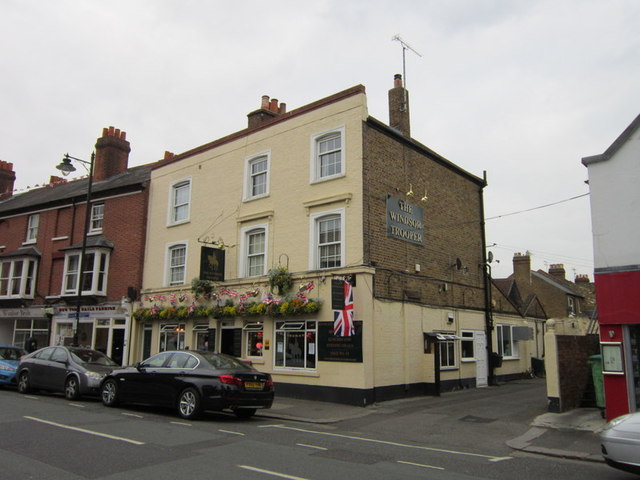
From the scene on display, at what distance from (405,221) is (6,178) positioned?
31.7m

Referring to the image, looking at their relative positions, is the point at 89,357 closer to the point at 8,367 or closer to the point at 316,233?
the point at 8,367

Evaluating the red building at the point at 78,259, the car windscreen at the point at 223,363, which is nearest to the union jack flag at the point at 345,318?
the car windscreen at the point at 223,363

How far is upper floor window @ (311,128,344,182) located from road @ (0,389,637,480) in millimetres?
8092

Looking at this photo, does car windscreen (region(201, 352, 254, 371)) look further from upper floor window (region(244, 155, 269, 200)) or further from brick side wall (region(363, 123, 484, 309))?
upper floor window (region(244, 155, 269, 200))

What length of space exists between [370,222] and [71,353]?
383 inches

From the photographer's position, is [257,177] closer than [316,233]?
No

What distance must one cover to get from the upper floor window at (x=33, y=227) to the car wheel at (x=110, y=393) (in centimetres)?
1735

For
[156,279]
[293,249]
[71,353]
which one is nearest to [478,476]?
[293,249]

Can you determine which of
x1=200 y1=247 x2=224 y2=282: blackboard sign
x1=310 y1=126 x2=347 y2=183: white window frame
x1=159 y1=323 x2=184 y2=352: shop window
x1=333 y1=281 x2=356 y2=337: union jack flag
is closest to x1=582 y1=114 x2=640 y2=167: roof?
x1=333 y1=281 x2=356 y2=337: union jack flag

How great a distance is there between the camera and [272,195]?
1911cm

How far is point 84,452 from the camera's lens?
26.9 ft

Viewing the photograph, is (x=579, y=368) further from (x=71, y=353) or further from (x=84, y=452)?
(x=71, y=353)

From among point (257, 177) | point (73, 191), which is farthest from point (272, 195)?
point (73, 191)

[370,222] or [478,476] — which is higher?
[370,222]
